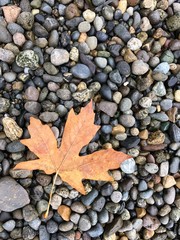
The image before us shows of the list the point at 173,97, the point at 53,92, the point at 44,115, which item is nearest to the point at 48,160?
the point at 44,115

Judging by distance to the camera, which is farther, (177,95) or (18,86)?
(177,95)

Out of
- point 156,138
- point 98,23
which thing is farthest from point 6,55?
point 156,138

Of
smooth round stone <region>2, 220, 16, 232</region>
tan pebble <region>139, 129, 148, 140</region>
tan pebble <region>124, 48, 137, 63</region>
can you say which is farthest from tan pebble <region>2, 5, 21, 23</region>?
smooth round stone <region>2, 220, 16, 232</region>

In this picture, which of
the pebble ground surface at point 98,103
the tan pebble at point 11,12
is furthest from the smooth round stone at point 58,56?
the tan pebble at point 11,12

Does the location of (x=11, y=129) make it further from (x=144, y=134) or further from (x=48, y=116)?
(x=144, y=134)

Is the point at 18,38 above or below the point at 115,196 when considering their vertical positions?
above

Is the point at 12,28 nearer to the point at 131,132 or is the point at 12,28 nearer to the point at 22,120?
the point at 22,120
